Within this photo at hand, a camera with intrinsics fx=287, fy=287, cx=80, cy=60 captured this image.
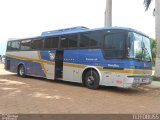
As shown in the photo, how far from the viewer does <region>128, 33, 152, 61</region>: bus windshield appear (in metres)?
12.6

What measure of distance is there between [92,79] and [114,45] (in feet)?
6.91

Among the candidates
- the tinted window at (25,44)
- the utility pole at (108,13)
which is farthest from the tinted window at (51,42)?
the utility pole at (108,13)

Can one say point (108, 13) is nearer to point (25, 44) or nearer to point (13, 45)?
point (25, 44)

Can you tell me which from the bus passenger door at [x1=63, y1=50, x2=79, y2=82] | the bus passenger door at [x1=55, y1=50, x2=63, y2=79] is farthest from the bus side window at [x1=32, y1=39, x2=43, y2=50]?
the bus passenger door at [x1=63, y1=50, x2=79, y2=82]

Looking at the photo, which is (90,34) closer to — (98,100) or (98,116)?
(98,100)

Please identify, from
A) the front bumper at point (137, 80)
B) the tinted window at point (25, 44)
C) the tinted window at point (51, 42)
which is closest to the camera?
the front bumper at point (137, 80)

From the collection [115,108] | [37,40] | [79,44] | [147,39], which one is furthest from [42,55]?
[115,108]

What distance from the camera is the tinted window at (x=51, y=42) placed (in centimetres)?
1636

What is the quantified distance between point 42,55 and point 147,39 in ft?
21.0

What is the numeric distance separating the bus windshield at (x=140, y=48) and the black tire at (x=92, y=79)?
2171mm

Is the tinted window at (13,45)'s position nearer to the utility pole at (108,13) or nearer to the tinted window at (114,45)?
the utility pole at (108,13)

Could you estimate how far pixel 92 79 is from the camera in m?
13.9

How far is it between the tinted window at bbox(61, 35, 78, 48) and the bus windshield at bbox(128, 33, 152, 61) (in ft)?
11.1

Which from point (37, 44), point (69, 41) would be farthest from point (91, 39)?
point (37, 44)
